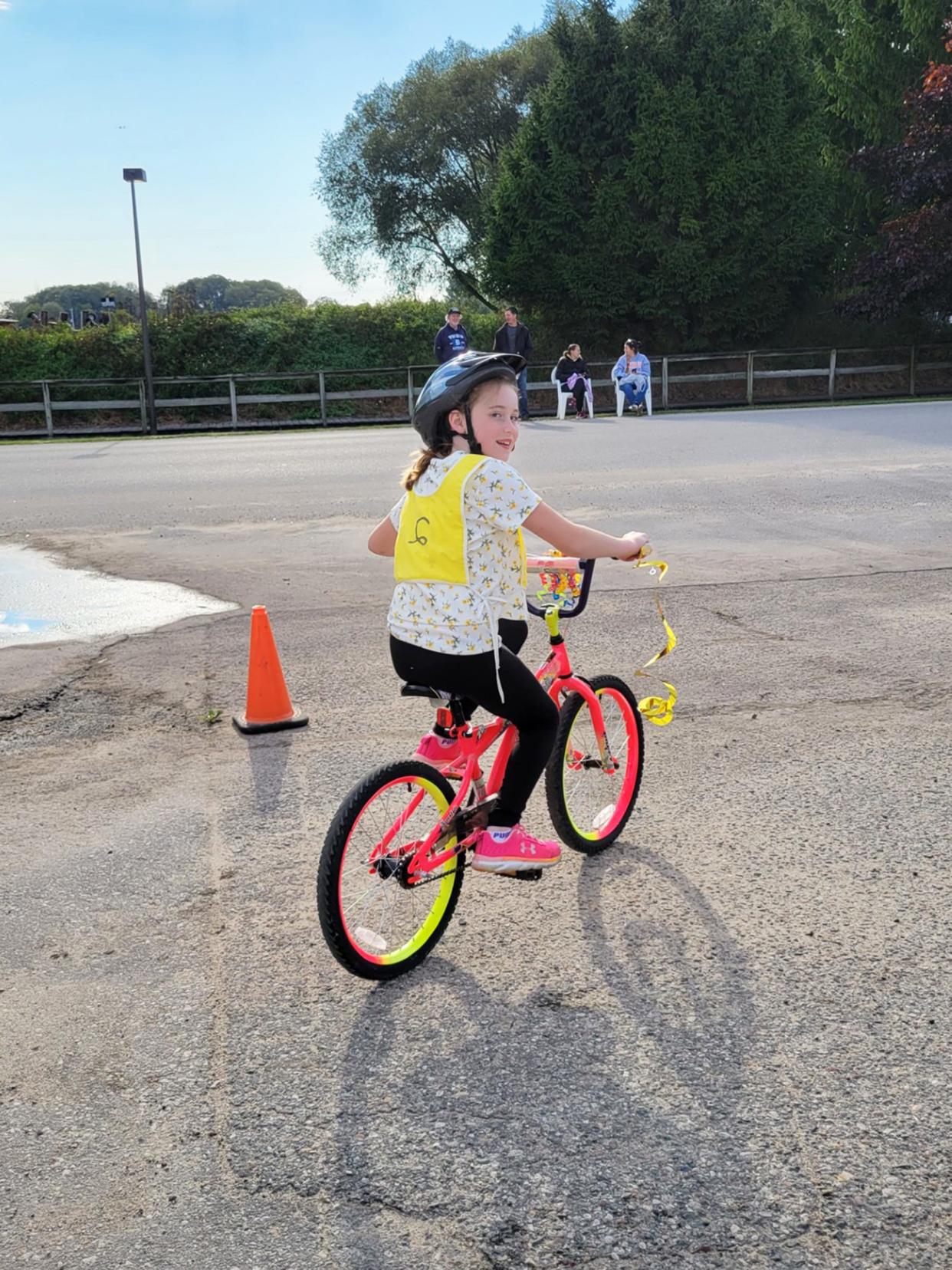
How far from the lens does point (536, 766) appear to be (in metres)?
3.82

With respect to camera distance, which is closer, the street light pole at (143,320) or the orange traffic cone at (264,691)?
the orange traffic cone at (264,691)

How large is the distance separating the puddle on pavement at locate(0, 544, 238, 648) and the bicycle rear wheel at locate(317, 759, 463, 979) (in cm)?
453

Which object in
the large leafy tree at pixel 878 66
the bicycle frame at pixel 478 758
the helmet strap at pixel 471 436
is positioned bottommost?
the bicycle frame at pixel 478 758

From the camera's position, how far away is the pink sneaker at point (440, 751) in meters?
3.87

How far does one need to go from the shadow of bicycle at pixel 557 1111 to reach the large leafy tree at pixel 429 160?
4791 centimetres

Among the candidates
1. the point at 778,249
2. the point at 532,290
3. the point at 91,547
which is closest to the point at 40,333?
the point at 532,290

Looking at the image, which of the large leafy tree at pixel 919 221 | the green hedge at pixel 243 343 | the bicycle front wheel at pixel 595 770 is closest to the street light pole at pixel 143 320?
the green hedge at pixel 243 343

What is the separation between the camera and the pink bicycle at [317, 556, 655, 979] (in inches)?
137

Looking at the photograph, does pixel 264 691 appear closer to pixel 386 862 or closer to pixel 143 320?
pixel 386 862

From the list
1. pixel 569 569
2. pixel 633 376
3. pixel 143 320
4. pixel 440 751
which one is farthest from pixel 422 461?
pixel 143 320

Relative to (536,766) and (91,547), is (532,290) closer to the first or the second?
(91,547)

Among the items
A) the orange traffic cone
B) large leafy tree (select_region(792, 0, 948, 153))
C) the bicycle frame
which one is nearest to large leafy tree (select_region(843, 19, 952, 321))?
large leafy tree (select_region(792, 0, 948, 153))

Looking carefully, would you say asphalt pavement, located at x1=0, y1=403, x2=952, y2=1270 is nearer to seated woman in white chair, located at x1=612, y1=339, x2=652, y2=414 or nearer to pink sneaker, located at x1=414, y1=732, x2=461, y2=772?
pink sneaker, located at x1=414, y1=732, x2=461, y2=772

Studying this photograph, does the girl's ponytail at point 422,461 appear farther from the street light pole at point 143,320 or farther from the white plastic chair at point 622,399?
the street light pole at point 143,320
